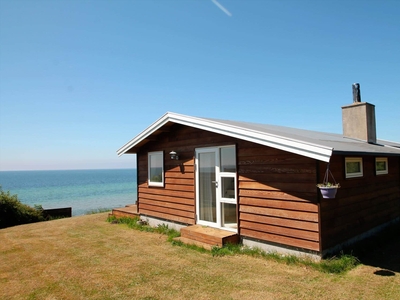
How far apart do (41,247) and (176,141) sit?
4387mm

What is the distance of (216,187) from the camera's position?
254 inches

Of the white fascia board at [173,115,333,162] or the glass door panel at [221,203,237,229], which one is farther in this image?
the glass door panel at [221,203,237,229]

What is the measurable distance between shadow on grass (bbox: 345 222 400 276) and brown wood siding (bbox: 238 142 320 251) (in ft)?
3.73

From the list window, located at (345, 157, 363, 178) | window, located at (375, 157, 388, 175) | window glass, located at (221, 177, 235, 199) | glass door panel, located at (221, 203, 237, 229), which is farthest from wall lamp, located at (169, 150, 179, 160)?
window, located at (375, 157, 388, 175)

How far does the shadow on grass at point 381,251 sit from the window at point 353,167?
1.49 metres

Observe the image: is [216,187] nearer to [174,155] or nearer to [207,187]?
[207,187]

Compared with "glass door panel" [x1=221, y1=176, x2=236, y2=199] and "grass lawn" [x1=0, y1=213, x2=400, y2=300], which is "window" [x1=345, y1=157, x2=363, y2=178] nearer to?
"grass lawn" [x1=0, y1=213, x2=400, y2=300]

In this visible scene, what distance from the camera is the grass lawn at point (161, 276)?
3.67 m

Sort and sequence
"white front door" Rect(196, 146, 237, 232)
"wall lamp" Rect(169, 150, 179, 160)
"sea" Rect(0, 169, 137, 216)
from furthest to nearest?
1. "sea" Rect(0, 169, 137, 216)
2. "wall lamp" Rect(169, 150, 179, 160)
3. "white front door" Rect(196, 146, 237, 232)

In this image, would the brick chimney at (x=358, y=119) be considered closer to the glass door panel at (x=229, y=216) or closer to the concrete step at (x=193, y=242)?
the glass door panel at (x=229, y=216)

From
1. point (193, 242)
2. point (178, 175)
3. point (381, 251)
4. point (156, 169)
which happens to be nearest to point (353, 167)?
point (381, 251)

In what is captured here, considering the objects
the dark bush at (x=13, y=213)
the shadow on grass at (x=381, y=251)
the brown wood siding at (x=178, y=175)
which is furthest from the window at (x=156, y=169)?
the dark bush at (x=13, y=213)

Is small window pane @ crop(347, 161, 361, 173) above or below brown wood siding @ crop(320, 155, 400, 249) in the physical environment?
above

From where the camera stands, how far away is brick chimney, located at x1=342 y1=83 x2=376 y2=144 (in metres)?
7.85
